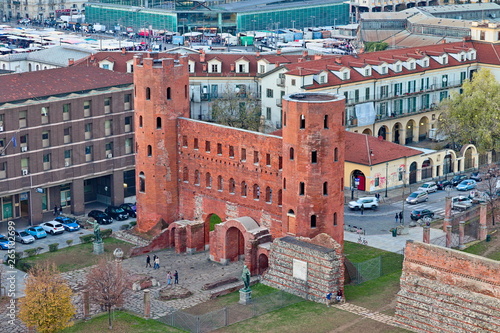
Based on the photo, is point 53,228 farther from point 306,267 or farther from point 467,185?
point 467,185

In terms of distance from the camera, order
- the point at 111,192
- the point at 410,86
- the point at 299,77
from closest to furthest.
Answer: the point at 111,192
the point at 299,77
the point at 410,86

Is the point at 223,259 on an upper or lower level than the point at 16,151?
lower

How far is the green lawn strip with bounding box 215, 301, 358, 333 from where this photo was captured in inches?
3780

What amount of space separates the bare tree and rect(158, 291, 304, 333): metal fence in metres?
4.39

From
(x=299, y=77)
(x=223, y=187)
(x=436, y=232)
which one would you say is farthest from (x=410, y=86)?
(x=223, y=187)

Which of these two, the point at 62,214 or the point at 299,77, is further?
the point at 299,77

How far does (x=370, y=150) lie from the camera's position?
461ft

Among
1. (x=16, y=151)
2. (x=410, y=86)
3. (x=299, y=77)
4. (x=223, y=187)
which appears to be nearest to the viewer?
(x=223, y=187)

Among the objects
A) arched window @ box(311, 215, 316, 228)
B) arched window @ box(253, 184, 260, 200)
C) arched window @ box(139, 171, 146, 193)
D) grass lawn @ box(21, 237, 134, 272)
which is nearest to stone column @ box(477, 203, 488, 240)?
arched window @ box(311, 215, 316, 228)

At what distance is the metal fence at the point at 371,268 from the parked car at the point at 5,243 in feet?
114

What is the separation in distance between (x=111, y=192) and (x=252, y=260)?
108 ft

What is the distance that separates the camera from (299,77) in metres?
148

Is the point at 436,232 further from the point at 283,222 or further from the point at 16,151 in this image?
the point at 16,151

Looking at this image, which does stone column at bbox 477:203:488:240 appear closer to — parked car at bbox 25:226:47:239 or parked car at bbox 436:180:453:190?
parked car at bbox 436:180:453:190
